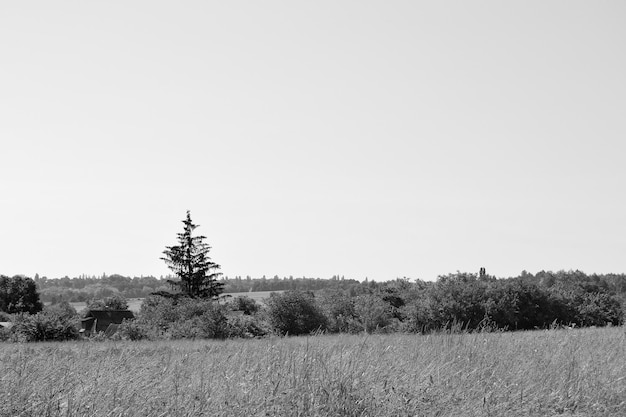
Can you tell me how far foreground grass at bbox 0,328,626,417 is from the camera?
7746mm

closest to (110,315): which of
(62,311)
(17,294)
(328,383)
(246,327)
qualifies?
(17,294)

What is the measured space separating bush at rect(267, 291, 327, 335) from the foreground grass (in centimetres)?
4236

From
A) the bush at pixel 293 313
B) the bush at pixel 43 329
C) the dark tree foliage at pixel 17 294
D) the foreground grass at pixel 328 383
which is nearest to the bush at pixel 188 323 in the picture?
the bush at pixel 43 329

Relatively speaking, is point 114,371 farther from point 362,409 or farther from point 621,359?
point 621,359

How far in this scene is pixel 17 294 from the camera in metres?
102

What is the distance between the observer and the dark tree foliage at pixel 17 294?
10012cm

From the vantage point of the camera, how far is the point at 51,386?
781cm

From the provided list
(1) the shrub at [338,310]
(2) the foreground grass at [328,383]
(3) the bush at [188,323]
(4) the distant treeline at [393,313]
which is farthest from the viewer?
(1) the shrub at [338,310]

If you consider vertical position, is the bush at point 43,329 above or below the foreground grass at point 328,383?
below

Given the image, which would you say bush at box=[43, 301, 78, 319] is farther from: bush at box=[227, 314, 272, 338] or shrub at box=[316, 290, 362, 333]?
shrub at box=[316, 290, 362, 333]

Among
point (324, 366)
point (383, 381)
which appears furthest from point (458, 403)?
point (324, 366)

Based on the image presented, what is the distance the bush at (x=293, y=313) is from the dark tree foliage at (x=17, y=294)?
58.5 m

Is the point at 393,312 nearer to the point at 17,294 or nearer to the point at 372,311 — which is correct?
the point at 372,311

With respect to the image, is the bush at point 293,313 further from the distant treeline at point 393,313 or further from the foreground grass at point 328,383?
the foreground grass at point 328,383
